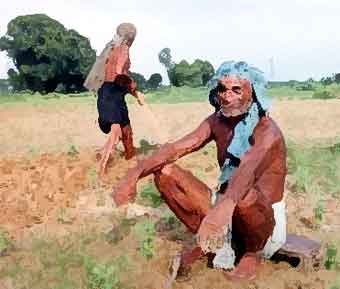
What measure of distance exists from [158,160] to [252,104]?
68 centimetres

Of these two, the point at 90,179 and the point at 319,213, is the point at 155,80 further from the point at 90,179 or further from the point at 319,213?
the point at 319,213

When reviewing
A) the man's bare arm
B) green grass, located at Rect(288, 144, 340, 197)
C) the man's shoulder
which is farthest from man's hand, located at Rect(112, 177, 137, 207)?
green grass, located at Rect(288, 144, 340, 197)

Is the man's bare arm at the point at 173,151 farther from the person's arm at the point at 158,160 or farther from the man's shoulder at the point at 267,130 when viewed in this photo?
the man's shoulder at the point at 267,130

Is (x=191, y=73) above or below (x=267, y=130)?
below

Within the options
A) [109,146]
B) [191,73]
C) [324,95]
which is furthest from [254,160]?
[191,73]

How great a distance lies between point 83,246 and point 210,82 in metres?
1.75

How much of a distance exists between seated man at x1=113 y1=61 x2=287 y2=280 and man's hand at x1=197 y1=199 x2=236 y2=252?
0.16 m

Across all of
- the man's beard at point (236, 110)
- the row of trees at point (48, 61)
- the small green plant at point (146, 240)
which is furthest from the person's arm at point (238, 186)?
the row of trees at point (48, 61)

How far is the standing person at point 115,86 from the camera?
27.7 feet

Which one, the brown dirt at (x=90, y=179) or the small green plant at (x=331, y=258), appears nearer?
the brown dirt at (x=90, y=179)

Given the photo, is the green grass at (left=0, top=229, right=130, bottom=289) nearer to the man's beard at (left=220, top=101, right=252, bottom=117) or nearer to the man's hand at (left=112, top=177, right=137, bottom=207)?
the man's hand at (left=112, top=177, right=137, bottom=207)

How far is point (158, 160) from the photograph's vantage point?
4297 mm

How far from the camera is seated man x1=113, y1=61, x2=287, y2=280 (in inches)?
161

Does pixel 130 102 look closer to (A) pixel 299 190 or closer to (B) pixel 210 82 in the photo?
(A) pixel 299 190
